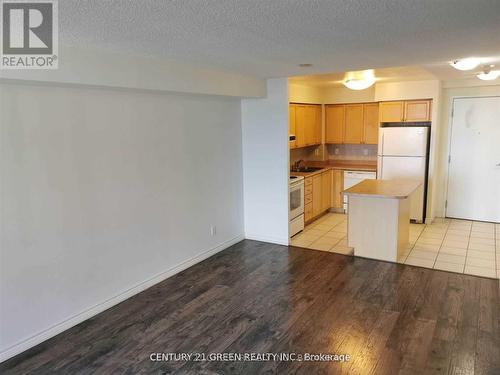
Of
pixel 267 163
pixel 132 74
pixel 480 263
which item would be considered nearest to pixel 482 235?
pixel 480 263

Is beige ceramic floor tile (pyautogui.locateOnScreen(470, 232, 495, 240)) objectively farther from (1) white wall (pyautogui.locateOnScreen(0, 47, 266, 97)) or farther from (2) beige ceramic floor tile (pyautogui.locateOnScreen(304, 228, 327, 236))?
(1) white wall (pyautogui.locateOnScreen(0, 47, 266, 97))

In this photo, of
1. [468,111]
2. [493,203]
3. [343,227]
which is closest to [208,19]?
[343,227]

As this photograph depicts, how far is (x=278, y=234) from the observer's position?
18.1ft

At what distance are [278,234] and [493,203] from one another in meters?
3.79

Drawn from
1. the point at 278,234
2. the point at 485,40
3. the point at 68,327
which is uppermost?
the point at 485,40

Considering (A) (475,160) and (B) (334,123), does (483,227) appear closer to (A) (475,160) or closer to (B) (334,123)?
(A) (475,160)

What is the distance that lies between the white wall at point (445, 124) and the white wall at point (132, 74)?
388 cm

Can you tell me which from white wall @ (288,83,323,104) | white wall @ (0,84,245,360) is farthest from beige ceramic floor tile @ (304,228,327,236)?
white wall @ (288,83,323,104)

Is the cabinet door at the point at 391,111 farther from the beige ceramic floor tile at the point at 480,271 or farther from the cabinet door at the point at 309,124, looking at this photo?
the beige ceramic floor tile at the point at 480,271

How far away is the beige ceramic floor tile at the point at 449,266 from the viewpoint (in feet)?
14.8

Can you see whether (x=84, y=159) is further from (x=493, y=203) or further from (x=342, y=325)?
(x=493, y=203)

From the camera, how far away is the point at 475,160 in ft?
21.0

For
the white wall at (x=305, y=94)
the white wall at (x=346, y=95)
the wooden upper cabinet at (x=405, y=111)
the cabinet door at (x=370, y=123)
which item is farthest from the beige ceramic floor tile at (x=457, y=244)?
the white wall at (x=305, y=94)

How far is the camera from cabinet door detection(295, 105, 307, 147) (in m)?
6.45
